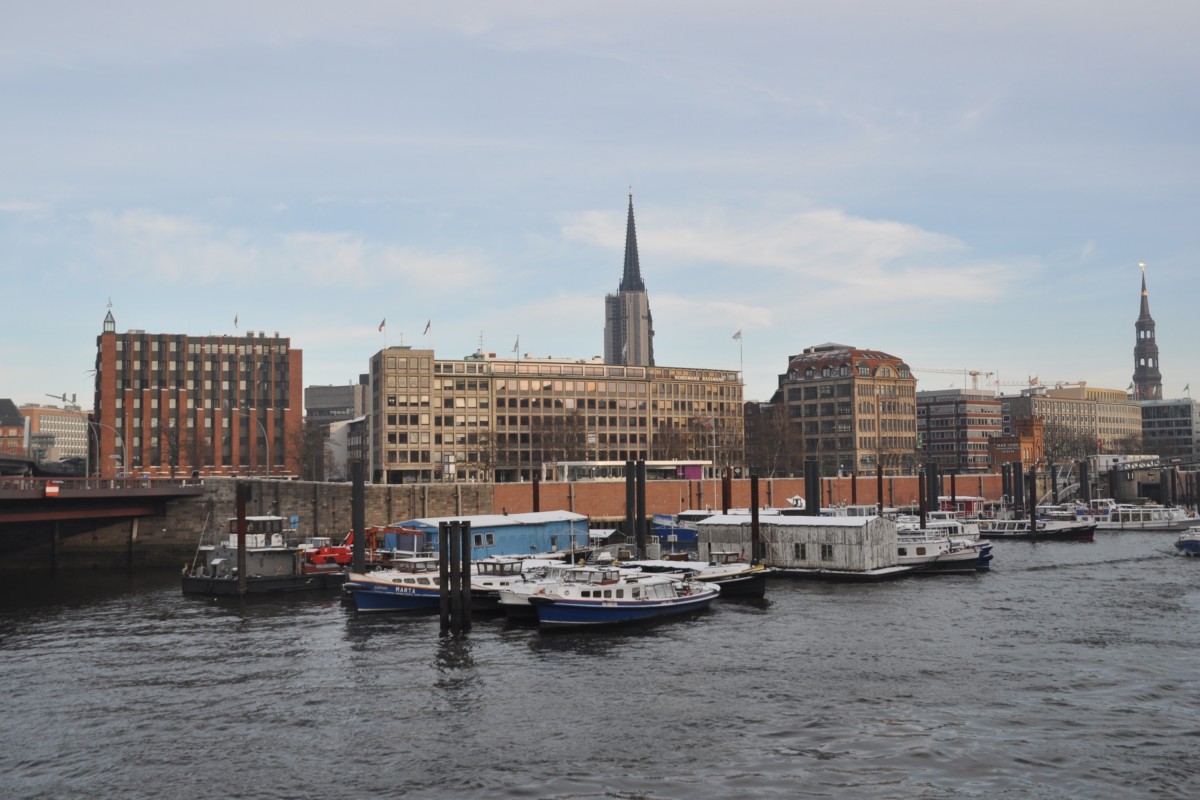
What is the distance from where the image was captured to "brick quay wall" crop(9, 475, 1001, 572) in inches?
4018

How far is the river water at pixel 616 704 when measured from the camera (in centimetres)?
3612

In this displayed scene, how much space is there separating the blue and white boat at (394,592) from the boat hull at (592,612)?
31.9ft

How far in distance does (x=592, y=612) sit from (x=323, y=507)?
207 feet

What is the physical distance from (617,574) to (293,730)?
26597 mm

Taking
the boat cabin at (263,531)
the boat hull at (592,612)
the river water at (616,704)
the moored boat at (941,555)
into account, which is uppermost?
the boat cabin at (263,531)

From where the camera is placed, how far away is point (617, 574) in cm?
6538

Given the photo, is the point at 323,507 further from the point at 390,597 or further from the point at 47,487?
the point at 390,597

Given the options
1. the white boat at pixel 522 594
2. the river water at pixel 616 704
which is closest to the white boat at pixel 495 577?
the white boat at pixel 522 594

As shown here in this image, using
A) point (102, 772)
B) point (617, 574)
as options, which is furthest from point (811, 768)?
point (617, 574)

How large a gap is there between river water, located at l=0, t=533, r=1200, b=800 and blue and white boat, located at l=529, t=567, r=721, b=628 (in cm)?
127

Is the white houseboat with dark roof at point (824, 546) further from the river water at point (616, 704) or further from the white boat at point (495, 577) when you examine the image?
the white boat at point (495, 577)

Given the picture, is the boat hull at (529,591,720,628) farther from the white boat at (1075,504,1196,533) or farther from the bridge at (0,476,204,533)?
the white boat at (1075,504,1196,533)

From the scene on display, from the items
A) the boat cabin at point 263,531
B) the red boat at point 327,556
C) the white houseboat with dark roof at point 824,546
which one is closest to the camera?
the boat cabin at point 263,531

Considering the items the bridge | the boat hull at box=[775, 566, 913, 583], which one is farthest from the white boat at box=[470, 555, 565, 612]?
the bridge
